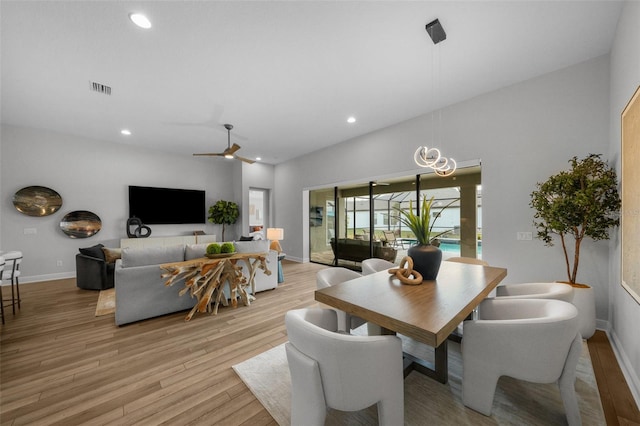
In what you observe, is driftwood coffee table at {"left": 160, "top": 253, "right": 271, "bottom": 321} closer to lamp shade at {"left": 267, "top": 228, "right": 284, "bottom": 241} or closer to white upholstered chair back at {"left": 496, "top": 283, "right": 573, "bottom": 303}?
lamp shade at {"left": 267, "top": 228, "right": 284, "bottom": 241}

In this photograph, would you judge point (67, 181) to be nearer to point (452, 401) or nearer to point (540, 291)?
point (452, 401)

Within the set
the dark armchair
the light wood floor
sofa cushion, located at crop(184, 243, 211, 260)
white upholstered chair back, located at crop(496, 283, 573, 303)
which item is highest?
sofa cushion, located at crop(184, 243, 211, 260)

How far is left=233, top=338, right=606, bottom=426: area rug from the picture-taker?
146 cm

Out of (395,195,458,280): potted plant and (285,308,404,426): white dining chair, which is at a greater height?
(395,195,458,280): potted plant

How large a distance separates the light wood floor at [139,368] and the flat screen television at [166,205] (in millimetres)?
2974

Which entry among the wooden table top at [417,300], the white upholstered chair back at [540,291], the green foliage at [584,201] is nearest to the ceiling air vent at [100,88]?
the wooden table top at [417,300]

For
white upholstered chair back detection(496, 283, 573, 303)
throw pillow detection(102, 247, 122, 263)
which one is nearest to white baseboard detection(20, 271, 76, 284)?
throw pillow detection(102, 247, 122, 263)

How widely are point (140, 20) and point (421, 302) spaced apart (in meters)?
3.24

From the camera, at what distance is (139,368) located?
201cm

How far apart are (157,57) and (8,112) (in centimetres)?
370

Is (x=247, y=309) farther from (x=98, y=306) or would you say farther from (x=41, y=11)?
(x=41, y=11)

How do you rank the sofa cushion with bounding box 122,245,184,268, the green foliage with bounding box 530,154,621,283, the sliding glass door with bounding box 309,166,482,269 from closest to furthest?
the green foliage with bounding box 530,154,621,283 < the sofa cushion with bounding box 122,245,184,268 < the sliding glass door with bounding box 309,166,482,269

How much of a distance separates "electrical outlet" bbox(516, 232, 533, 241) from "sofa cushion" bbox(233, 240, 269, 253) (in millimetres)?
3668

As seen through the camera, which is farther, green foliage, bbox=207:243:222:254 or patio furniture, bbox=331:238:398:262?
patio furniture, bbox=331:238:398:262
